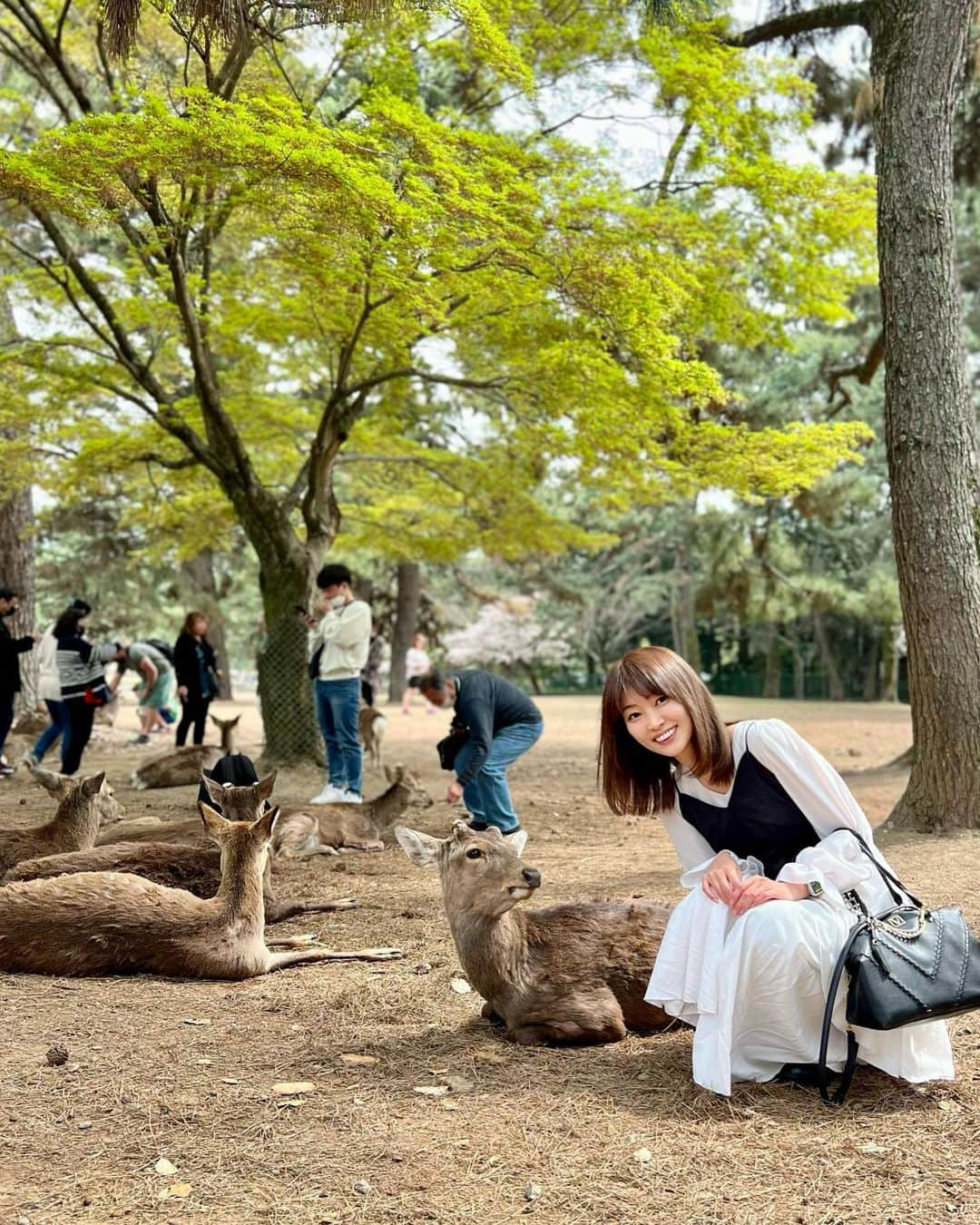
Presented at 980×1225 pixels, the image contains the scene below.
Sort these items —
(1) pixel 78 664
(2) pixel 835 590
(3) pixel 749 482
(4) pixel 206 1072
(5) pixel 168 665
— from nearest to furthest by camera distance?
(4) pixel 206 1072
(1) pixel 78 664
(3) pixel 749 482
(5) pixel 168 665
(2) pixel 835 590

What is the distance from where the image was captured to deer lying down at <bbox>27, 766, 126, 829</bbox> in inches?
280

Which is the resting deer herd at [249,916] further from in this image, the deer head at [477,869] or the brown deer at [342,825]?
the brown deer at [342,825]

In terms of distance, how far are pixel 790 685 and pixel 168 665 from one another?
28.8 meters

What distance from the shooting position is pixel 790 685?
40125mm

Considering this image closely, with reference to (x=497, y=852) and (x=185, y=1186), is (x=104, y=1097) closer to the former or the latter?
(x=185, y=1186)

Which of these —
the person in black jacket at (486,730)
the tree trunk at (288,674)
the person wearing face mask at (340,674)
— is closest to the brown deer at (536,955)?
the person in black jacket at (486,730)

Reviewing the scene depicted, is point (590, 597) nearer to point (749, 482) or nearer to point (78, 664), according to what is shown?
point (749, 482)

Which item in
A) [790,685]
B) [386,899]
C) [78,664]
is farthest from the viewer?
[790,685]

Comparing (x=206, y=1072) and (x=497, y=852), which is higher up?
(x=497, y=852)

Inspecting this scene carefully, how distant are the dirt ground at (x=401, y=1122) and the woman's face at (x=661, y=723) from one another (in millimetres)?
984

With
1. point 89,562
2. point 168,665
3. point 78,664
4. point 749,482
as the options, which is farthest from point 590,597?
point 78,664

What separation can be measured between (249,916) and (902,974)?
8.93 ft

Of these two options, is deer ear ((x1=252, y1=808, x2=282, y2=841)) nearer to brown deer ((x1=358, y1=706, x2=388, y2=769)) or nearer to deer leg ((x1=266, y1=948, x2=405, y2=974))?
deer leg ((x1=266, y1=948, x2=405, y2=974))

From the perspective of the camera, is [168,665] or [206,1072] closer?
[206,1072]
